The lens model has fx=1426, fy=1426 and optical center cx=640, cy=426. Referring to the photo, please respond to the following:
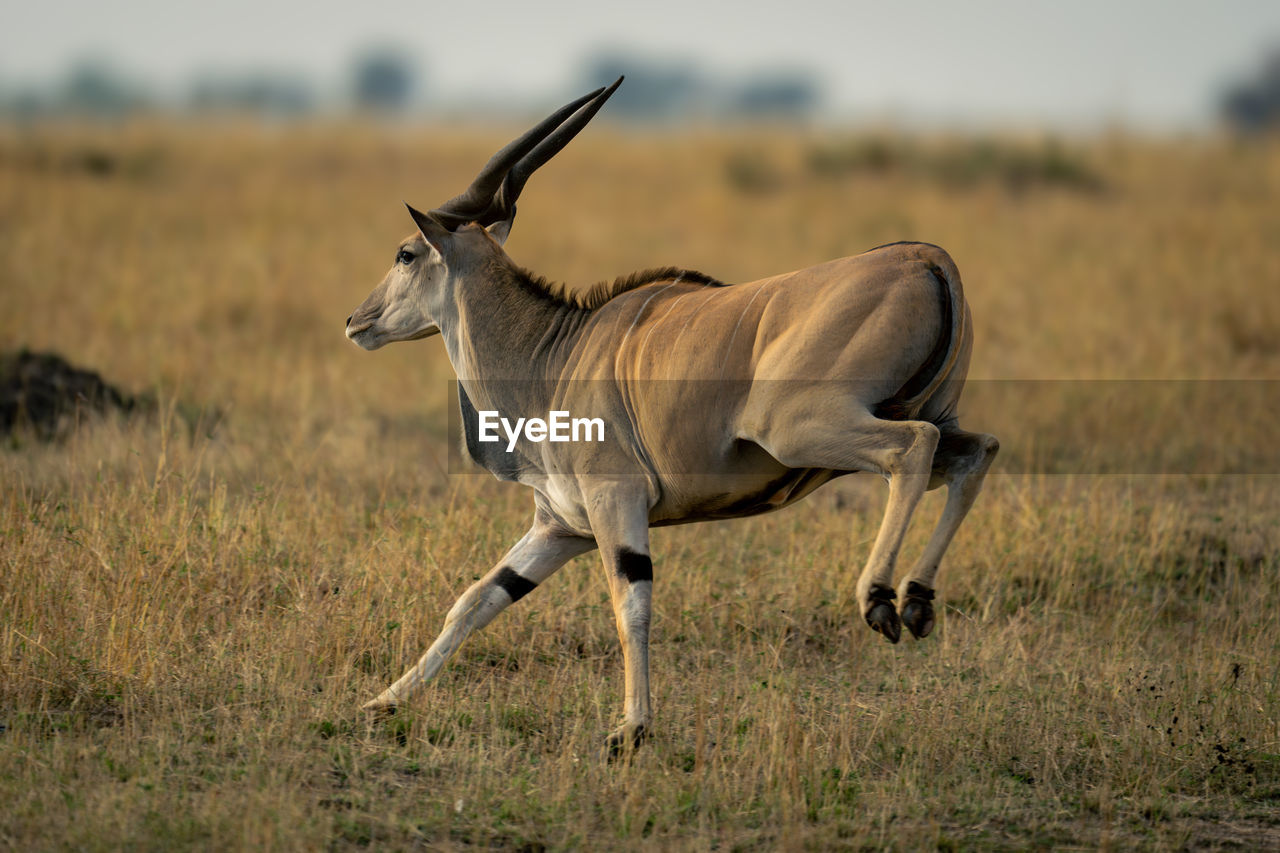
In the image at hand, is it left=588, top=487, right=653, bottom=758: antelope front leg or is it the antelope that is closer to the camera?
the antelope

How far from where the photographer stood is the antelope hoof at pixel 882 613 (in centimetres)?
449

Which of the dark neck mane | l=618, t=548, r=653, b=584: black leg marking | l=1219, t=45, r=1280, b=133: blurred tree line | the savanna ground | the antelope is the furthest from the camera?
l=1219, t=45, r=1280, b=133: blurred tree line

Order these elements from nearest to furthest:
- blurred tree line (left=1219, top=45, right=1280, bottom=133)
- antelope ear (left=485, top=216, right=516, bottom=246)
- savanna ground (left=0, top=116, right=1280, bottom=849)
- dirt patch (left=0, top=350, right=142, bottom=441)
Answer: savanna ground (left=0, top=116, right=1280, bottom=849)
antelope ear (left=485, top=216, right=516, bottom=246)
dirt patch (left=0, top=350, right=142, bottom=441)
blurred tree line (left=1219, top=45, right=1280, bottom=133)

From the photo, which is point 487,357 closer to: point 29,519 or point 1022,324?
point 29,519

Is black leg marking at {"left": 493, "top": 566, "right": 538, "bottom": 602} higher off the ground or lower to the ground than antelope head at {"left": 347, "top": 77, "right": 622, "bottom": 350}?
lower

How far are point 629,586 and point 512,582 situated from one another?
664mm

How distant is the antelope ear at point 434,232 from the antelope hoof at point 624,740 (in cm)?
204

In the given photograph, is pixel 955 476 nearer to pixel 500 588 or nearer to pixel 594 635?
pixel 500 588

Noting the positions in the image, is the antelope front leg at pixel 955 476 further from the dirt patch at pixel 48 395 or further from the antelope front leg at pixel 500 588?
the dirt patch at pixel 48 395

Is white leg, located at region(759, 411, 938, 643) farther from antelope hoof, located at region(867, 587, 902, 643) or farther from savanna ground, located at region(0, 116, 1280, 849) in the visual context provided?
savanna ground, located at region(0, 116, 1280, 849)

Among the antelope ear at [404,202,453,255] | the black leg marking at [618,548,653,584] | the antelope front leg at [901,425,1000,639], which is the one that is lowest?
the black leg marking at [618,548,653,584]

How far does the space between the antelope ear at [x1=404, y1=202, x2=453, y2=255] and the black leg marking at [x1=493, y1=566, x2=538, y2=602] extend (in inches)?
51.0

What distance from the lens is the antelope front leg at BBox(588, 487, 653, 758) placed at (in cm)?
486

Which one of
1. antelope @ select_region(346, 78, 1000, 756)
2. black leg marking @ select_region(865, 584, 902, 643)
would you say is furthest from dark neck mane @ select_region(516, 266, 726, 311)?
black leg marking @ select_region(865, 584, 902, 643)
